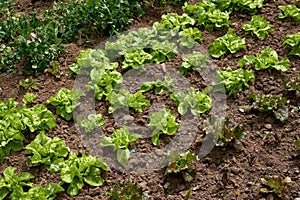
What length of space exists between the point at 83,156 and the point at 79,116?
518 mm

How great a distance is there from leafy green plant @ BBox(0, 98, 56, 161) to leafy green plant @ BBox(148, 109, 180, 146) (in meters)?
0.91

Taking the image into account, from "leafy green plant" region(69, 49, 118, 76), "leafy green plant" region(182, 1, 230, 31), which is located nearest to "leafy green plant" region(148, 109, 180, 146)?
"leafy green plant" region(69, 49, 118, 76)

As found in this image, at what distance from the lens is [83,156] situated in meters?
4.36

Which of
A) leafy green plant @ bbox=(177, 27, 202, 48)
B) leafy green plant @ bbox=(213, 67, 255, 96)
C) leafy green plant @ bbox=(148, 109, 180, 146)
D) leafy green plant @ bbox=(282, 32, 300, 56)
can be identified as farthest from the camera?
leafy green plant @ bbox=(177, 27, 202, 48)

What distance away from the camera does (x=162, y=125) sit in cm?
453

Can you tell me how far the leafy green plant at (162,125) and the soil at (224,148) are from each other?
71 mm

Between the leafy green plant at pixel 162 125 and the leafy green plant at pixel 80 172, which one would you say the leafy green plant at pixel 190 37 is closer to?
the leafy green plant at pixel 162 125

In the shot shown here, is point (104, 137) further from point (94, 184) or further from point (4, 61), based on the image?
point (4, 61)

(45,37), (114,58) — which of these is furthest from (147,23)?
(45,37)

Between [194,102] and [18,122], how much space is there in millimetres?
1596

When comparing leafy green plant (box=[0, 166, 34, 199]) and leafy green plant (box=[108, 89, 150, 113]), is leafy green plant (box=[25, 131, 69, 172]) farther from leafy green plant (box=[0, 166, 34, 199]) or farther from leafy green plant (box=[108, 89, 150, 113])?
leafy green plant (box=[108, 89, 150, 113])

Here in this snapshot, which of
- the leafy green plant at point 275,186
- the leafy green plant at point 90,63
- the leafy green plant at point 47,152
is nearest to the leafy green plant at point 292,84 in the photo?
the leafy green plant at point 275,186

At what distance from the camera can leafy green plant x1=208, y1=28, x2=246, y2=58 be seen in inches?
209

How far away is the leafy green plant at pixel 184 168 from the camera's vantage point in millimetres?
4203
